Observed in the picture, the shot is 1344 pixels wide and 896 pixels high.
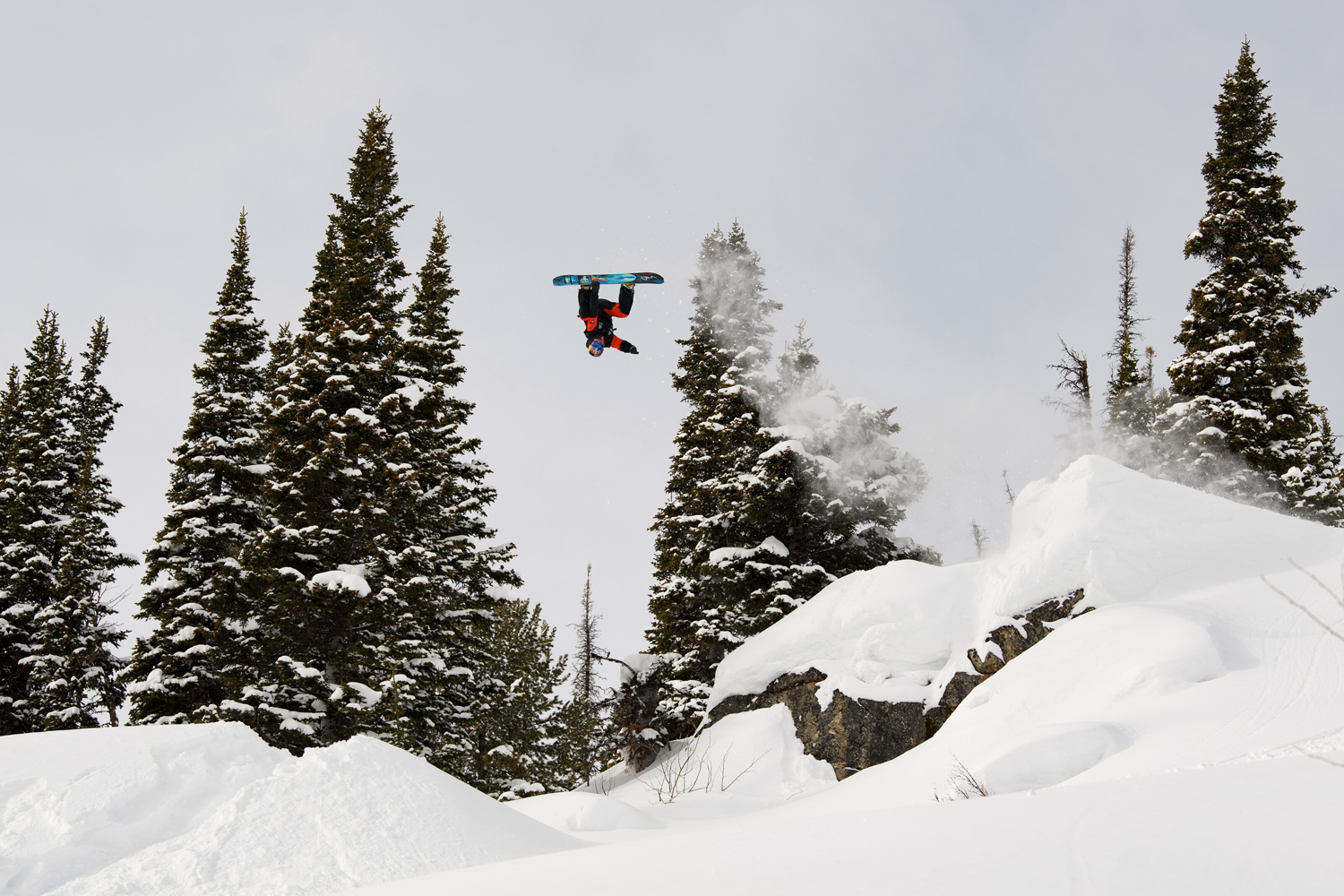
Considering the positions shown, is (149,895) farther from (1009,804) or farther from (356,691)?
(356,691)

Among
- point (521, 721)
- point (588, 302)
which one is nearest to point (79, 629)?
point (521, 721)

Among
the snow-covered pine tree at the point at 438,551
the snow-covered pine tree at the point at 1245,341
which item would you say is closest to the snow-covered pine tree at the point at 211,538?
the snow-covered pine tree at the point at 438,551

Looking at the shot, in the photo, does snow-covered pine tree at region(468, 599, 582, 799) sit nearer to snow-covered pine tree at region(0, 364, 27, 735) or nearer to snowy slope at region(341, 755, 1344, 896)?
snow-covered pine tree at region(0, 364, 27, 735)

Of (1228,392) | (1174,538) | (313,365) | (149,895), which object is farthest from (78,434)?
(1228,392)

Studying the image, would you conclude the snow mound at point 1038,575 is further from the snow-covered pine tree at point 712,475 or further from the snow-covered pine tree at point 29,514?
the snow-covered pine tree at point 29,514

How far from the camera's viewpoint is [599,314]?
14.0 metres

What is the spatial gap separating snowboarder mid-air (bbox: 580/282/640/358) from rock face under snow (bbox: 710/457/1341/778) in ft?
22.4

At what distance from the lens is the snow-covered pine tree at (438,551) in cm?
1658

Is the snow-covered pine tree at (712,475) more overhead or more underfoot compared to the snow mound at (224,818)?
more overhead

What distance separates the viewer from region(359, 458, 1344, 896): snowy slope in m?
3.10

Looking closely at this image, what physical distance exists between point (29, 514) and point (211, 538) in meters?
10.1

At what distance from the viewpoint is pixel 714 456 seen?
69.2ft

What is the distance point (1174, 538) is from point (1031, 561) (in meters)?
2.22

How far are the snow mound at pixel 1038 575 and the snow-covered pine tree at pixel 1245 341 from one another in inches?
273
